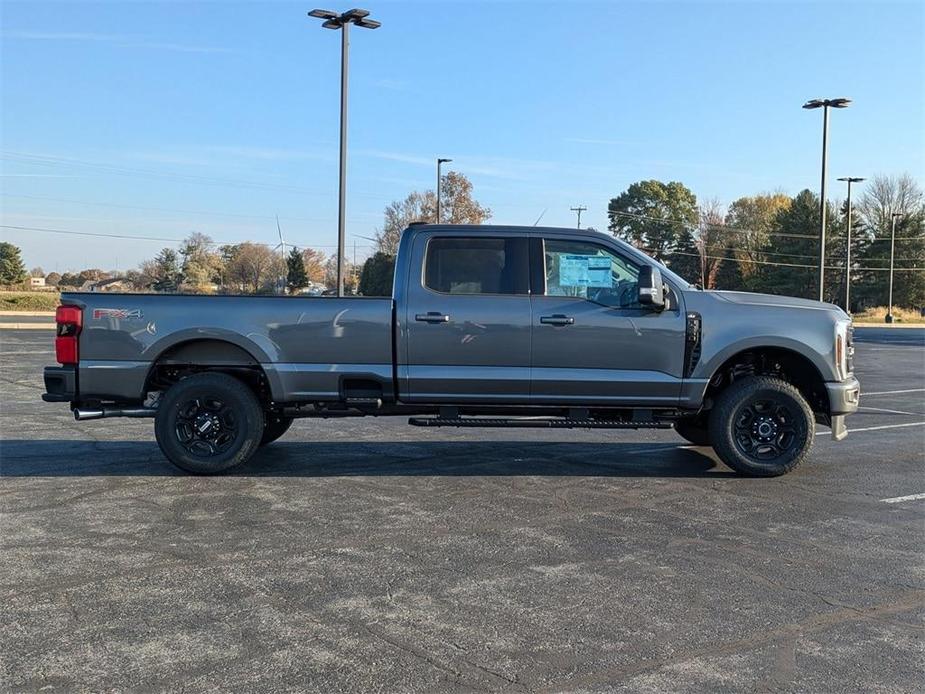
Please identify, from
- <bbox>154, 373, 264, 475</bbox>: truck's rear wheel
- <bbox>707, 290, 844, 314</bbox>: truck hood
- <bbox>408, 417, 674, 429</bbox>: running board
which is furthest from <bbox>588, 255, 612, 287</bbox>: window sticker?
<bbox>154, 373, 264, 475</bbox>: truck's rear wheel

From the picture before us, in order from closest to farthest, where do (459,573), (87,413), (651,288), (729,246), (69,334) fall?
(459,573), (651,288), (69,334), (87,413), (729,246)

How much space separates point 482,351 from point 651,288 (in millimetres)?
1519

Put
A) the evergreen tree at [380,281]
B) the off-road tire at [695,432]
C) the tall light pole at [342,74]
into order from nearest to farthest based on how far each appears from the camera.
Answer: the off-road tire at [695,432] < the evergreen tree at [380,281] < the tall light pole at [342,74]

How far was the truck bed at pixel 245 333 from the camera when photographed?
702 centimetres

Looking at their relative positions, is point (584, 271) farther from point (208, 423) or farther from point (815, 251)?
point (815, 251)

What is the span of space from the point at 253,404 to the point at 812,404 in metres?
5.06

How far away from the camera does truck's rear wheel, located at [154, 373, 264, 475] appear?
7.09 metres

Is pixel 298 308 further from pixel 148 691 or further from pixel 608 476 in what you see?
pixel 148 691

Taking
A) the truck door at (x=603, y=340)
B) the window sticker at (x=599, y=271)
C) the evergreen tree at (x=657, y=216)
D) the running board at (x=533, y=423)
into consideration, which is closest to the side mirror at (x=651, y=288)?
the truck door at (x=603, y=340)

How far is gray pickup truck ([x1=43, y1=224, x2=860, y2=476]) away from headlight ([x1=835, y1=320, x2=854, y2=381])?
0.06 feet

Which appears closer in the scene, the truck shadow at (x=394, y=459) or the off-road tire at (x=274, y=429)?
the truck shadow at (x=394, y=459)

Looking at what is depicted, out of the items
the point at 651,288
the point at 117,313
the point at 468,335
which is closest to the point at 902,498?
the point at 651,288

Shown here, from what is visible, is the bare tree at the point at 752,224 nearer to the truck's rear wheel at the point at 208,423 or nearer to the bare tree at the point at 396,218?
the bare tree at the point at 396,218

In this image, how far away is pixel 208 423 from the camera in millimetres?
7223
